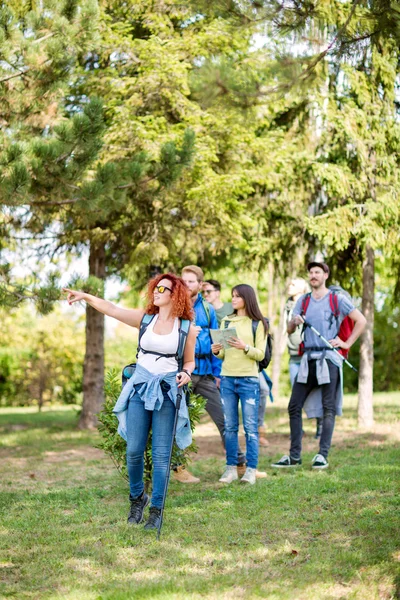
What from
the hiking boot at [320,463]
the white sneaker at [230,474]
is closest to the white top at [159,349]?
the white sneaker at [230,474]

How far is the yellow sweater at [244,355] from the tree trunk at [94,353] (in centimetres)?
616

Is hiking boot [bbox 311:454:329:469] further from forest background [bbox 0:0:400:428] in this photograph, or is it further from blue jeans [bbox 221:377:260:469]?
forest background [bbox 0:0:400:428]

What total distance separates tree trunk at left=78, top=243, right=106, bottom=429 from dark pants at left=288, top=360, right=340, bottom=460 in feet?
18.6

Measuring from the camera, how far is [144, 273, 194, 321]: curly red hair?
5.51 metres

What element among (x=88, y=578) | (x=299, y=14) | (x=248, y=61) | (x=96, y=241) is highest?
(x=248, y=61)

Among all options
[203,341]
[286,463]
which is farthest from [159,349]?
[286,463]

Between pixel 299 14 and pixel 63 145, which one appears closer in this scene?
pixel 299 14

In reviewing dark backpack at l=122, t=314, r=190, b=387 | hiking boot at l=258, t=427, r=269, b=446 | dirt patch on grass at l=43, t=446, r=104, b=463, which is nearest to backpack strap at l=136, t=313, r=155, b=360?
dark backpack at l=122, t=314, r=190, b=387

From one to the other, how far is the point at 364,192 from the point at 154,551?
307 inches

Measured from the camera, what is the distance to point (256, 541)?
4.99 metres

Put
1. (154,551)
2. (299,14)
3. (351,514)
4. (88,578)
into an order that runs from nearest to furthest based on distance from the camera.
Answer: (88,578)
(154,551)
(351,514)
(299,14)

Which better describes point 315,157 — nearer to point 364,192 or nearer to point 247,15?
point 364,192

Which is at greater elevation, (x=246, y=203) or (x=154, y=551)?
(x=246, y=203)

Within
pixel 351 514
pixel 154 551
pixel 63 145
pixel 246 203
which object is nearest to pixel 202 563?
pixel 154 551
